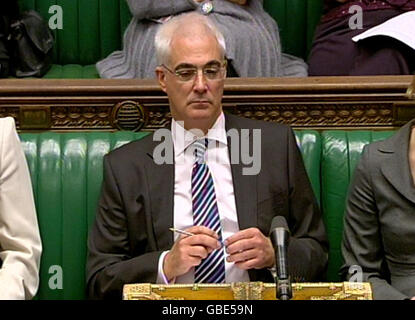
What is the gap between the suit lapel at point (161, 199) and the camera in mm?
2221

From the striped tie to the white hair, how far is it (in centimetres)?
20

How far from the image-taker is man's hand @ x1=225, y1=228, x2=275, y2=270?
6.57ft

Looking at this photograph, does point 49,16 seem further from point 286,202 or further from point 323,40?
point 286,202

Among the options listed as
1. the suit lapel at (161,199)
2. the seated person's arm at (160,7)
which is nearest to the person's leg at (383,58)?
the seated person's arm at (160,7)

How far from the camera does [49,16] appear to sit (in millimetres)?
3109

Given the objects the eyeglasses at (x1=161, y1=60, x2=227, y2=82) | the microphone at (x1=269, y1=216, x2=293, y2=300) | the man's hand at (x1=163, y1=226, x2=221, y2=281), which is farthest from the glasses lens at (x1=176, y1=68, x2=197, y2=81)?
the microphone at (x1=269, y1=216, x2=293, y2=300)

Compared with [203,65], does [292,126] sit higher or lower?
lower

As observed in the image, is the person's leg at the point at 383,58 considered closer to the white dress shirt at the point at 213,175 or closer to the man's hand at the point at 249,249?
the white dress shirt at the point at 213,175

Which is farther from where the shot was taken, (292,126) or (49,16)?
(49,16)

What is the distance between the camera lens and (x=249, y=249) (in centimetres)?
202

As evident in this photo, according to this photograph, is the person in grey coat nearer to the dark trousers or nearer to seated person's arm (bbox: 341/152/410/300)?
seated person's arm (bbox: 341/152/410/300)

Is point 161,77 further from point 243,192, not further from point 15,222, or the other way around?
point 15,222

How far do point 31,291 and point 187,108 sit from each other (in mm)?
481
